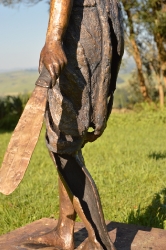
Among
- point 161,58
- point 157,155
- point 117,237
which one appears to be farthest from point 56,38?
point 161,58

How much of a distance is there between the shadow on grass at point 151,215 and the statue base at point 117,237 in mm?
795

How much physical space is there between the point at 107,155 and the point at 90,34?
238 inches

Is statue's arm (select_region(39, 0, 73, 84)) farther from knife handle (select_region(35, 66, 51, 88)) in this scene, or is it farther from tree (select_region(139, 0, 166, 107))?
tree (select_region(139, 0, 166, 107))

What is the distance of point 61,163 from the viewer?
9.95 ft

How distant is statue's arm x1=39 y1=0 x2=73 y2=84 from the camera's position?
2.56 m

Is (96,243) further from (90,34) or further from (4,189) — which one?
(90,34)

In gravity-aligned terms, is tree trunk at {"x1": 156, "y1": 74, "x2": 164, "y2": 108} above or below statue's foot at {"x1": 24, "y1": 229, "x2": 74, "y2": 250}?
below

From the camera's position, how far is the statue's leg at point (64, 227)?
10.5ft

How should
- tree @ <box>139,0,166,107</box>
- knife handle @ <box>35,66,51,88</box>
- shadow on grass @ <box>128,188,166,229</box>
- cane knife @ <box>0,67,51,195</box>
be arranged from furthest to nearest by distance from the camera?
tree @ <box>139,0,166,107</box>, shadow on grass @ <box>128,188,166,229</box>, knife handle @ <box>35,66,51,88</box>, cane knife @ <box>0,67,51,195</box>

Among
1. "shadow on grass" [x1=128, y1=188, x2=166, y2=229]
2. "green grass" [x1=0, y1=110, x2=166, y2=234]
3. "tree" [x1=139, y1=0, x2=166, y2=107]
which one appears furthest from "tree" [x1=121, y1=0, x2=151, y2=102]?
"shadow on grass" [x1=128, y1=188, x2=166, y2=229]

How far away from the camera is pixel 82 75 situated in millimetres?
2891

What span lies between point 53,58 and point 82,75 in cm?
36

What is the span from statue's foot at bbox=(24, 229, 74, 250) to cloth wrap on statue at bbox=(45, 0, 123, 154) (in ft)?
2.25

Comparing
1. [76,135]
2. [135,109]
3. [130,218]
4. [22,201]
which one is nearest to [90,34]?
[76,135]
